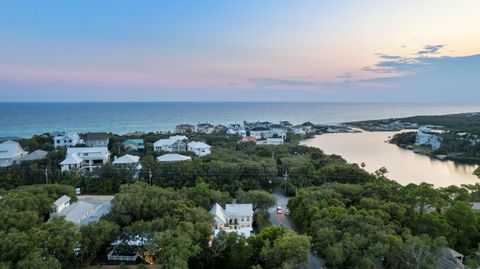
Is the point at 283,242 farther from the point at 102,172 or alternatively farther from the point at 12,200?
the point at 102,172

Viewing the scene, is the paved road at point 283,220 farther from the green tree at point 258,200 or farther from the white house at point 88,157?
the white house at point 88,157

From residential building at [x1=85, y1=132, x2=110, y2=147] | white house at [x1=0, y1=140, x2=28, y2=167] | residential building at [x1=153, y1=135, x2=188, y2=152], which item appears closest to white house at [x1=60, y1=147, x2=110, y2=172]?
white house at [x1=0, y1=140, x2=28, y2=167]

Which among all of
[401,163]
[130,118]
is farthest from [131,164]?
[130,118]

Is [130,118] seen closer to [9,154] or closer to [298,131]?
[298,131]

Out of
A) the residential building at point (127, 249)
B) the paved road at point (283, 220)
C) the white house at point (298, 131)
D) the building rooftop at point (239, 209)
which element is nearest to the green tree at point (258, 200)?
the paved road at point (283, 220)

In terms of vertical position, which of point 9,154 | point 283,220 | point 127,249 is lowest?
point 283,220
